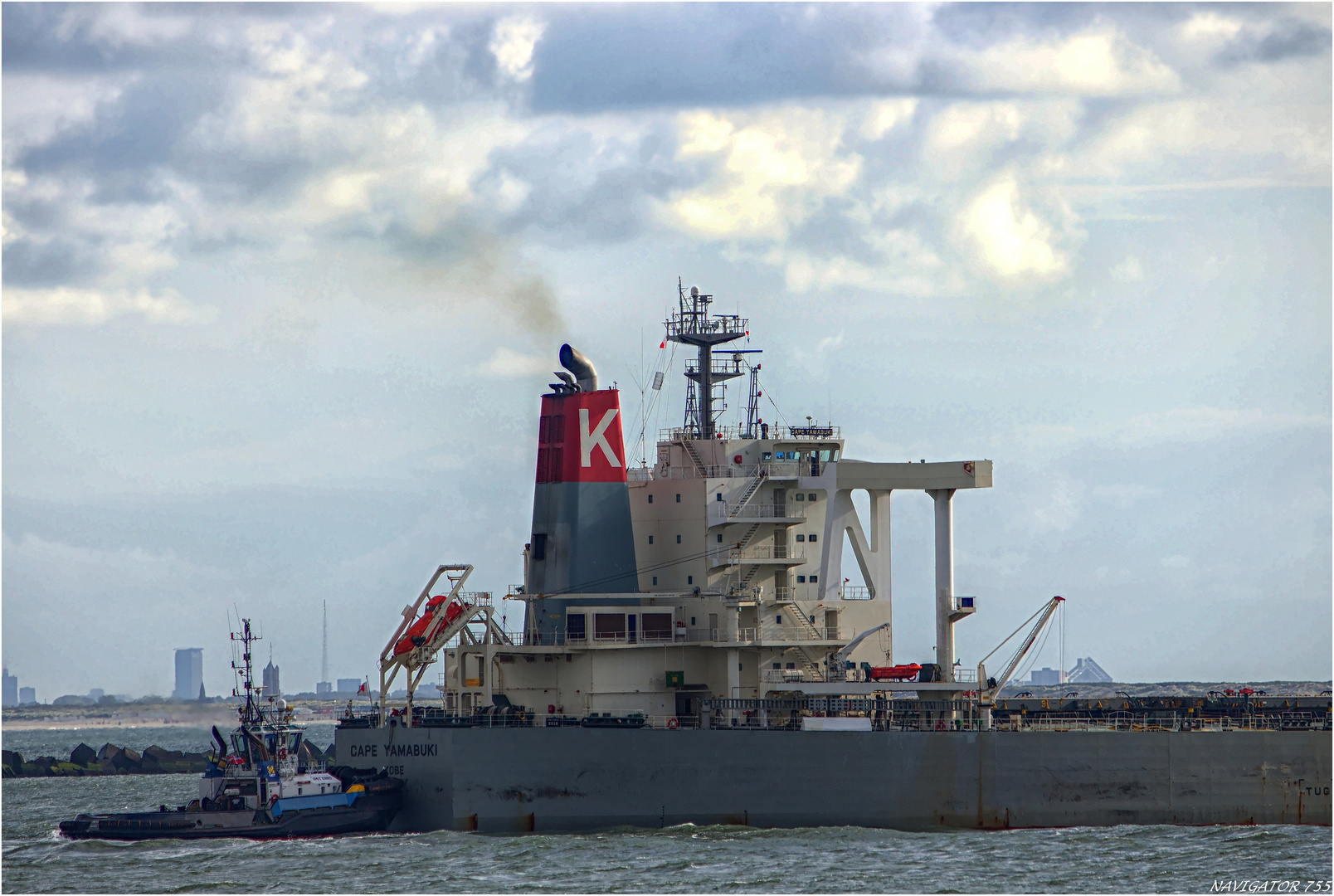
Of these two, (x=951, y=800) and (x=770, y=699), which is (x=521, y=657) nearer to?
(x=770, y=699)

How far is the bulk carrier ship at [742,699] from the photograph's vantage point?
40.3 metres

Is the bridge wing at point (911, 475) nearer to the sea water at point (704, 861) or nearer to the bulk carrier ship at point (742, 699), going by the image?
the bulk carrier ship at point (742, 699)

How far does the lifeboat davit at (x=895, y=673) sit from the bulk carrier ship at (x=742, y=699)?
0.14 ft

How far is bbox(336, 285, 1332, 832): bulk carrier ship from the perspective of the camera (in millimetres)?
40312

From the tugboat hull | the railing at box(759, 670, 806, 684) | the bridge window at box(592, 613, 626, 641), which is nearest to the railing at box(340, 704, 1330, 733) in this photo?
the railing at box(759, 670, 806, 684)

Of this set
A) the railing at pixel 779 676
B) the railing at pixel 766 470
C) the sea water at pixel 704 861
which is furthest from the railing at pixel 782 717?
the railing at pixel 766 470

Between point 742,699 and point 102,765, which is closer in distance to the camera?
point 742,699

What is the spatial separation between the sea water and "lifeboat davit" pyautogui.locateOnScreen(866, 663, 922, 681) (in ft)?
12.7

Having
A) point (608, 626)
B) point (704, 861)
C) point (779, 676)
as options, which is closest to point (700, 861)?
point (704, 861)

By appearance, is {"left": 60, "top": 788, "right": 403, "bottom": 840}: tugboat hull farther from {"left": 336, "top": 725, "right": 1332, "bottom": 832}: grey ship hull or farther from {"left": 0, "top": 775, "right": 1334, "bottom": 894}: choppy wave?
{"left": 336, "top": 725, "right": 1332, "bottom": 832}: grey ship hull

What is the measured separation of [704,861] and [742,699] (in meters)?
6.69

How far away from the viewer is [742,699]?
140 feet

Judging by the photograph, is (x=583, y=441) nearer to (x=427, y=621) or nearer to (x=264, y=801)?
(x=427, y=621)

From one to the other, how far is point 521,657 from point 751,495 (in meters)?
7.04
